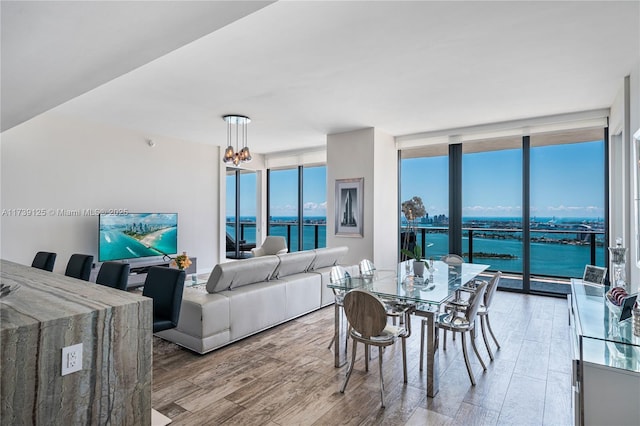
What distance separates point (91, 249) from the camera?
5621 millimetres

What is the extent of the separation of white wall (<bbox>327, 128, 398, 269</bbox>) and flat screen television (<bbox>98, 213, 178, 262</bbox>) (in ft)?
10.1

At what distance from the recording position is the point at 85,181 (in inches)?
218

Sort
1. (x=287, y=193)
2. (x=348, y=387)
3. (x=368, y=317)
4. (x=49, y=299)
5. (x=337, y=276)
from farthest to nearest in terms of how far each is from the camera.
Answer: (x=287, y=193) < (x=337, y=276) < (x=348, y=387) < (x=368, y=317) < (x=49, y=299)

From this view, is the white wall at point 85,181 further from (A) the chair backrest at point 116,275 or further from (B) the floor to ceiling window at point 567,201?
(B) the floor to ceiling window at point 567,201

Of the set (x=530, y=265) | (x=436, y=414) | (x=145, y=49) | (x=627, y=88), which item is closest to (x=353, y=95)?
(x=145, y=49)

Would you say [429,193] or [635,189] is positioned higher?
[429,193]

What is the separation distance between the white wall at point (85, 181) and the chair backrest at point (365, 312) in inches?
200

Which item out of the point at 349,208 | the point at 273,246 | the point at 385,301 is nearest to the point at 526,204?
the point at 349,208

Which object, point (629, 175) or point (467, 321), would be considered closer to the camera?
point (467, 321)

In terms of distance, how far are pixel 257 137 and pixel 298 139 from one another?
841 mm

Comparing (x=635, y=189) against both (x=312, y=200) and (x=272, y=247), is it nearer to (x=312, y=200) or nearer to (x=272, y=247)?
(x=272, y=247)

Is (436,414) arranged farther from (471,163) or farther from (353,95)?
(471,163)

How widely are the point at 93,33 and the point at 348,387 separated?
114 inches

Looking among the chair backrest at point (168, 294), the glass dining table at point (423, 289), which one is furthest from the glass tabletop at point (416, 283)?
the chair backrest at point (168, 294)
